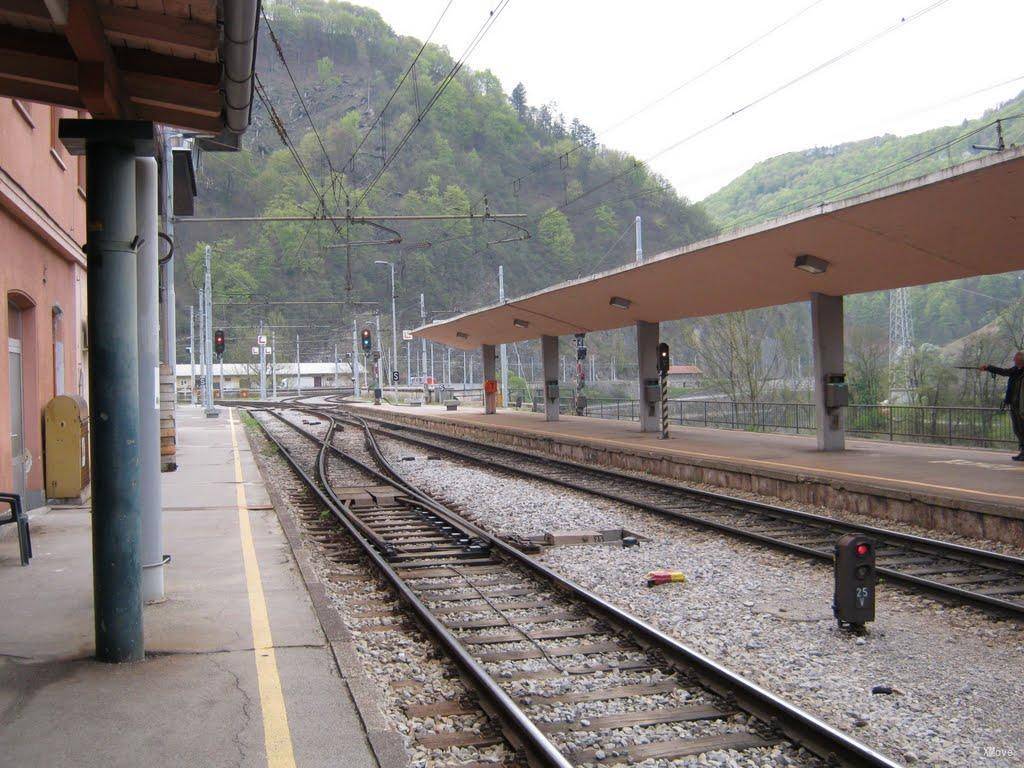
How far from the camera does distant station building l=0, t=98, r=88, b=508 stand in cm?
1048

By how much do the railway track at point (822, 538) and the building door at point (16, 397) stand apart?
7994 millimetres

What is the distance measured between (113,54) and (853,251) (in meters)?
11.6

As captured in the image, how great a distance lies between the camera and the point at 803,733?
186 inches

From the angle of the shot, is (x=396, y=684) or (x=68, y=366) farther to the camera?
(x=68, y=366)

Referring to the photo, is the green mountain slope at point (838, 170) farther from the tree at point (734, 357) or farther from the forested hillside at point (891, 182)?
the tree at point (734, 357)

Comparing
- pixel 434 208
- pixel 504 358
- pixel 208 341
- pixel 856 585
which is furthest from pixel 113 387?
pixel 434 208

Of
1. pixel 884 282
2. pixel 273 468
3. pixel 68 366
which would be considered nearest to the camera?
pixel 68 366

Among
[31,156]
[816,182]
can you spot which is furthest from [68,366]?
[816,182]

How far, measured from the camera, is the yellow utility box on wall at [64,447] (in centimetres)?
1188

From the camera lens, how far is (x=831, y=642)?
659 cm

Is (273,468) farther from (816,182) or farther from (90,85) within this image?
(816,182)

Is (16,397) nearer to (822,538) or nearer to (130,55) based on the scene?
(130,55)

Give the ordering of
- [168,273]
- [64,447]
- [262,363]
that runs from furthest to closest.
→ [262,363]
[168,273]
[64,447]

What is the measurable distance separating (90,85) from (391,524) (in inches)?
298
